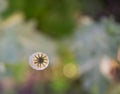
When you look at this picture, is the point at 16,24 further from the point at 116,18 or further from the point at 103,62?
the point at 116,18

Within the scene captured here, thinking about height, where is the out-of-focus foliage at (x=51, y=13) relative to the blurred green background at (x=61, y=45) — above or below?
above

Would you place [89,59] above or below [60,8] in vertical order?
below

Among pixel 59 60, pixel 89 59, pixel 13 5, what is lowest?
pixel 89 59

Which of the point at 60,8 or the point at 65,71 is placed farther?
the point at 60,8

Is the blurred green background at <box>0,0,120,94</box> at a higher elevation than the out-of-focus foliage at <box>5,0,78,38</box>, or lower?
lower

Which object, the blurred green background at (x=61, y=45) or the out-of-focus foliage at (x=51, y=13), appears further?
the out-of-focus foliage at (x=51, y=13)

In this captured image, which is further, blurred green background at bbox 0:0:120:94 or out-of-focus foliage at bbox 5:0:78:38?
out-of-focus foliage at bbox 5:0:78:38

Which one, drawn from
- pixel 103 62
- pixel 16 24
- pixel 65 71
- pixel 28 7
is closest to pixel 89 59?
pixel 103 62

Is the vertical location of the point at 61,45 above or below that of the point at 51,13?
below
